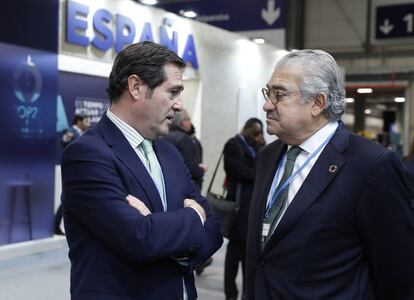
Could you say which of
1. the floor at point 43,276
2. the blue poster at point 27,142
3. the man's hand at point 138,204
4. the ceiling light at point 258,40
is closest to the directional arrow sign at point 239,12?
the ceiling light at point 258,40

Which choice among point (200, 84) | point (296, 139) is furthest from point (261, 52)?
point (296, 139)

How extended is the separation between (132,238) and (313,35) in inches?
605

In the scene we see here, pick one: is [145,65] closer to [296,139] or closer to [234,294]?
[296,139]

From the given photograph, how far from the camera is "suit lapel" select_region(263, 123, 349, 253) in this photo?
1.69m

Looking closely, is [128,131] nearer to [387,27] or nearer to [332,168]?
[332,168]

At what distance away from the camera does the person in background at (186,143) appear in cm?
489

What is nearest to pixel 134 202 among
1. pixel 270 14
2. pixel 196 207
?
pixel 196 207

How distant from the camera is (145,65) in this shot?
175cm

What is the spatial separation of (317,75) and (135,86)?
0.56 metres

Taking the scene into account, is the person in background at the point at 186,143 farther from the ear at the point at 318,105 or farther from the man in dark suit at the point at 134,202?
the ear at the point at 318,105

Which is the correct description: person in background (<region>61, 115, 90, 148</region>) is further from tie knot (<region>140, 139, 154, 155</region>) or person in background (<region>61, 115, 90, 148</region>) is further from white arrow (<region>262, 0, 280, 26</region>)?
white arrow (<region>262, 0, 280, 26</region>)

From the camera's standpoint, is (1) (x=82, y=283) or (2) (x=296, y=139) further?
(2) (x=296, y=139)

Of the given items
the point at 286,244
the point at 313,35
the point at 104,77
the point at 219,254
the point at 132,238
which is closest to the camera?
the point at 132,238

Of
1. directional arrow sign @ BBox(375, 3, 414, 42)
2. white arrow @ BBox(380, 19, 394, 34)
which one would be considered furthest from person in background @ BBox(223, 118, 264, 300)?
white arrow @ BBox(380, 19, 394, 34)
